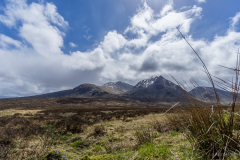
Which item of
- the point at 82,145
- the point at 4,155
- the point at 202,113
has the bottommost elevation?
the point at 82,145

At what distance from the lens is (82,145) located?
218 inches

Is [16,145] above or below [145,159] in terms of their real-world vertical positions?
below

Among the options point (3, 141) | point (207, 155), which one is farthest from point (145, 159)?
point (3, 141)

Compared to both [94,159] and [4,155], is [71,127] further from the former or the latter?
[94,159]

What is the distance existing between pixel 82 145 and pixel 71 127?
3686 millimetres

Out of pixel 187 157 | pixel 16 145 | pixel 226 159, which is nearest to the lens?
pixel 226 159

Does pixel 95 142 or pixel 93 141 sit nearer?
pixel 95 142

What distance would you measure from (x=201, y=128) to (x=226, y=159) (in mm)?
424

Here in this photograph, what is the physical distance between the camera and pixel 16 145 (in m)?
5.33

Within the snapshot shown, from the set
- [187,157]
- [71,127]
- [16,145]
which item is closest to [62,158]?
[187,157]

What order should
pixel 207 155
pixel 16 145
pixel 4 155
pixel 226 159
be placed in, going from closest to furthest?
1. pixel 226 159
2. pixel 207 155
3. pixel 4 155
4. pixel 16 145

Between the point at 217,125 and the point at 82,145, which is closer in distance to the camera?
the point at 217,125

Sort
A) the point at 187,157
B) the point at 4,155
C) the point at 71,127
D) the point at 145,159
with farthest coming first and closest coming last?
the point at 71,127 < the point at 4,155 < the point at 145,159 < the point at 187,157

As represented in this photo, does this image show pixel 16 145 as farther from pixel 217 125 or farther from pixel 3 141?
pixel 217 125
